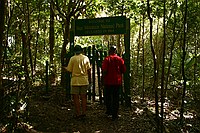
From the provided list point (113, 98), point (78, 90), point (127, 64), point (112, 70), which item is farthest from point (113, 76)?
point (127, 64)

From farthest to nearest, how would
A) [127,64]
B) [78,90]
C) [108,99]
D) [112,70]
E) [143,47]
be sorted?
[143,47]
[127,64]
[108,99]
[112,70]
[78,90]

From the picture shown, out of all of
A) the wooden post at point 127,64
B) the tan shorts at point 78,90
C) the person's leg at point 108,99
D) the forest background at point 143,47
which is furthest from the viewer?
the wooden post at point 127,64

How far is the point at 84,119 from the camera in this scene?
25.2ft

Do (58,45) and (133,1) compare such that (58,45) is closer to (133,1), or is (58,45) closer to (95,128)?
(133,1)

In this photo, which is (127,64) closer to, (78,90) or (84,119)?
(78,90)

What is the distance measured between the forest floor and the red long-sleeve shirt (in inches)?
39.3

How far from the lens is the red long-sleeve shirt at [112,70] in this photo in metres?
7.72

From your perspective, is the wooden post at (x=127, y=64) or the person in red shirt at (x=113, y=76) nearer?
the person in red shirt at (x=113, y=76)

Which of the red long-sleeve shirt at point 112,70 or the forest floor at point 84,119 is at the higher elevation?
the red long-sleeve shirt at point 112,70

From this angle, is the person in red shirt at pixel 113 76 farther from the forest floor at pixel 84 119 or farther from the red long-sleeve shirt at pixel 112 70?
the forest floor at pixel 84 119

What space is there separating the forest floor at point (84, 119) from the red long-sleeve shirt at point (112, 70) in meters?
1.00

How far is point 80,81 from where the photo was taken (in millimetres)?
7645

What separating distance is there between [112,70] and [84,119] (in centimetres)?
142

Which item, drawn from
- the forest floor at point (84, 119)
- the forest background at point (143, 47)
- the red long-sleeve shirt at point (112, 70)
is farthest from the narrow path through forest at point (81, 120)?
the red long-sleeve shirt at point (112, 70)
